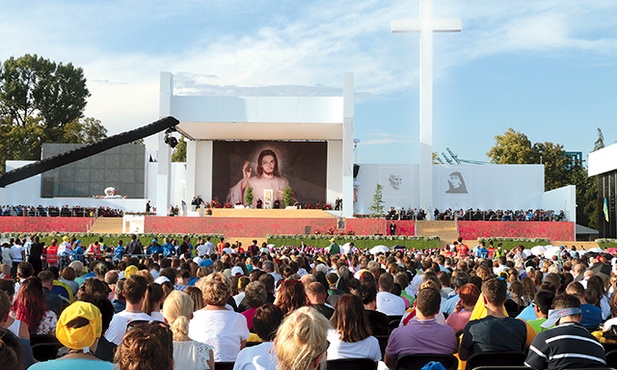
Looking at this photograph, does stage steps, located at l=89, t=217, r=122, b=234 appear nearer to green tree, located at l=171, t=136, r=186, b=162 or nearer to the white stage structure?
the white stage structure

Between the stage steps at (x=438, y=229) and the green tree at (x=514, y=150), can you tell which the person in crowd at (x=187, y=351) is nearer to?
the stage steps at (x=438, y=229)

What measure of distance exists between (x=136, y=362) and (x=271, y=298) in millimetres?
4704

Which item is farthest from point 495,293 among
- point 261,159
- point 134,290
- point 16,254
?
point 261,159

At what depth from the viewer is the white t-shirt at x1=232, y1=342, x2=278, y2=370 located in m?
3.86

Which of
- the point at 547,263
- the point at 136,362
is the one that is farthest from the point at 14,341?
the point at 547,263

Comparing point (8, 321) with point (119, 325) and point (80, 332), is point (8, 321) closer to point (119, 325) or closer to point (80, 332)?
point (119, 325)

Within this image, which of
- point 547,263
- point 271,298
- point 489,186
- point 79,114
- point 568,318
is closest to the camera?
point 568,318

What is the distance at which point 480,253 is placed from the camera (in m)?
20.8

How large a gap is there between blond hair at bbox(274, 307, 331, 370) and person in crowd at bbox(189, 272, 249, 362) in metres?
2.23

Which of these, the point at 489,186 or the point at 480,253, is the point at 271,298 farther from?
the point at 489,186

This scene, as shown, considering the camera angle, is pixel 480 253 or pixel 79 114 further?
pixel 79 114

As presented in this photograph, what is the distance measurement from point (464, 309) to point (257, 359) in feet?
9.98

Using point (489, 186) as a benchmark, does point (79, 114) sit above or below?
above

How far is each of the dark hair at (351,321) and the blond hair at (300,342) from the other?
69.7 inches
